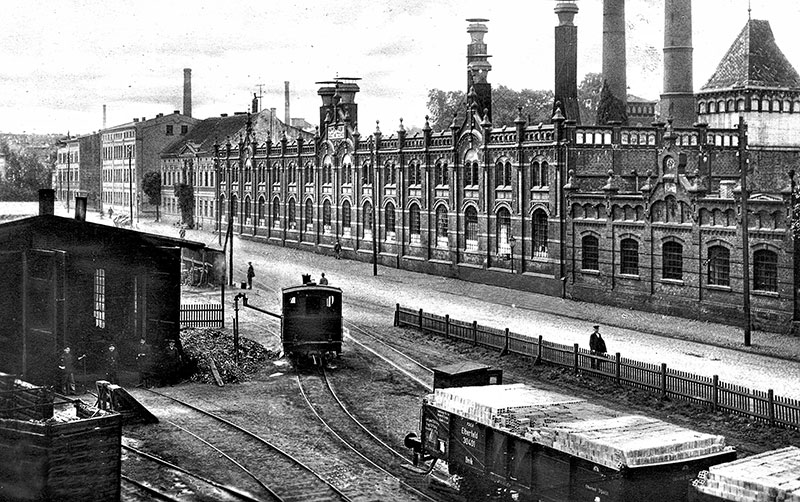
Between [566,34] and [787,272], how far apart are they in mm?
23868

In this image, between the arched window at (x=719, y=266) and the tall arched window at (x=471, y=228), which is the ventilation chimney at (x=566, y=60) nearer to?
the tall arched window at (x=471, y=228)

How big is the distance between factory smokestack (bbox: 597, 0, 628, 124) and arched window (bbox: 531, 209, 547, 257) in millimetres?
14795

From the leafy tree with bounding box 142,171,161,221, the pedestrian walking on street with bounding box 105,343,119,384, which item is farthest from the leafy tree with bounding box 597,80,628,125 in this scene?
the leafy tree with bounding box 142,171,161,221

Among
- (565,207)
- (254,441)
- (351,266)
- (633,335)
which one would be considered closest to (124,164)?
(351,266)

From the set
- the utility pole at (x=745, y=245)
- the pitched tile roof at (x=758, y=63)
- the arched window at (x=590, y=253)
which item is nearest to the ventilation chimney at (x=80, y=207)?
the utility pole at (x=745, y=245)

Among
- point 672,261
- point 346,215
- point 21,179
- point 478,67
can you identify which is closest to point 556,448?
point 672,261

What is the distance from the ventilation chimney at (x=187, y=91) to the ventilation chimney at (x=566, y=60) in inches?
2570

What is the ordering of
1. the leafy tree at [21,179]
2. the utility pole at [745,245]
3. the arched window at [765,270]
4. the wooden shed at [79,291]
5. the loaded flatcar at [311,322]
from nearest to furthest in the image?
the wooden shed at [79,291] → the loaded flatcar at [311,322] → the utility pole at [745,245] → the arched window at [765,270] → the leafy tree at [21,179]

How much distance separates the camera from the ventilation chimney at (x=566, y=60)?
52.4m

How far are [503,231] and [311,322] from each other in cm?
1946

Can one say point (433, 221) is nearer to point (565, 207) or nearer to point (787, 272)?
point (565, 207)

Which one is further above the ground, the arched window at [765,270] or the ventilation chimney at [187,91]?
the ventilation chimney at [187,91]

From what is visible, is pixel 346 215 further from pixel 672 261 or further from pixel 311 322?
pixel 311 322

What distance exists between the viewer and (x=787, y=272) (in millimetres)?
33188
